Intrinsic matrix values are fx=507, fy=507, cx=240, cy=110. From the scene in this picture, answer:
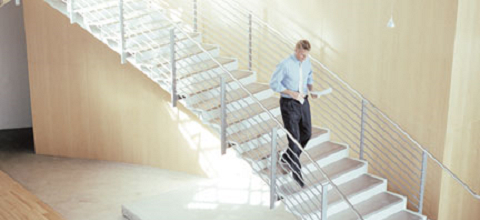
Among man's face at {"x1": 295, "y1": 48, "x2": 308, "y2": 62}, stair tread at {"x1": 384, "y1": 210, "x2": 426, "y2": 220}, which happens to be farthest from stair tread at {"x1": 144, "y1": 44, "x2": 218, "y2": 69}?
stair tread at {"x1": 384, "y1": 210, "x2": 426, "y2": 220}

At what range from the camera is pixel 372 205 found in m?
3.87

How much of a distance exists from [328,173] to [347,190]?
19cm

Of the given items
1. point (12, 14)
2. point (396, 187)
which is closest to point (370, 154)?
point (396, 187)

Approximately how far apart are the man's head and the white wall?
637 cm

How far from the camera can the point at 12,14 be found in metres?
8.24

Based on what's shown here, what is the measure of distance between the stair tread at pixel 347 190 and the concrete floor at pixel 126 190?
0.75 meters

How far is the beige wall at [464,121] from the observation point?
4031 millimetres

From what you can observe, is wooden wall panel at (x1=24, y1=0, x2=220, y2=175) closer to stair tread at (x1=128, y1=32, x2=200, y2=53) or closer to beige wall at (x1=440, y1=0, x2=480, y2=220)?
stair tread at (x1=128, y1=32, x2=200, y2=53)

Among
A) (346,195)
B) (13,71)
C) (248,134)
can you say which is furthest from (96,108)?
(346,195)

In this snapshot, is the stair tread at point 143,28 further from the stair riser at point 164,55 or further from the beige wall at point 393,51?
the beige wall at point 393,51

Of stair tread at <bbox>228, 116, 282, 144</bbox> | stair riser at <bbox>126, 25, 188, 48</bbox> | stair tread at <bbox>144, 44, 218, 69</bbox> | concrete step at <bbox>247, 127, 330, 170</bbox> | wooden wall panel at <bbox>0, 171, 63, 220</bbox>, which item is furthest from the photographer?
wooden wall panel at <bbox>0, 171, 63, 220</bbox>

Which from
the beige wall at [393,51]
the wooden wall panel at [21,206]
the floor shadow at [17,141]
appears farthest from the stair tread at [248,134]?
the floor shadow at [17,141]

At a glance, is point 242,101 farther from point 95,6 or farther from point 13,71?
point 13,71

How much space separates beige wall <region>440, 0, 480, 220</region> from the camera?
13.2ft
